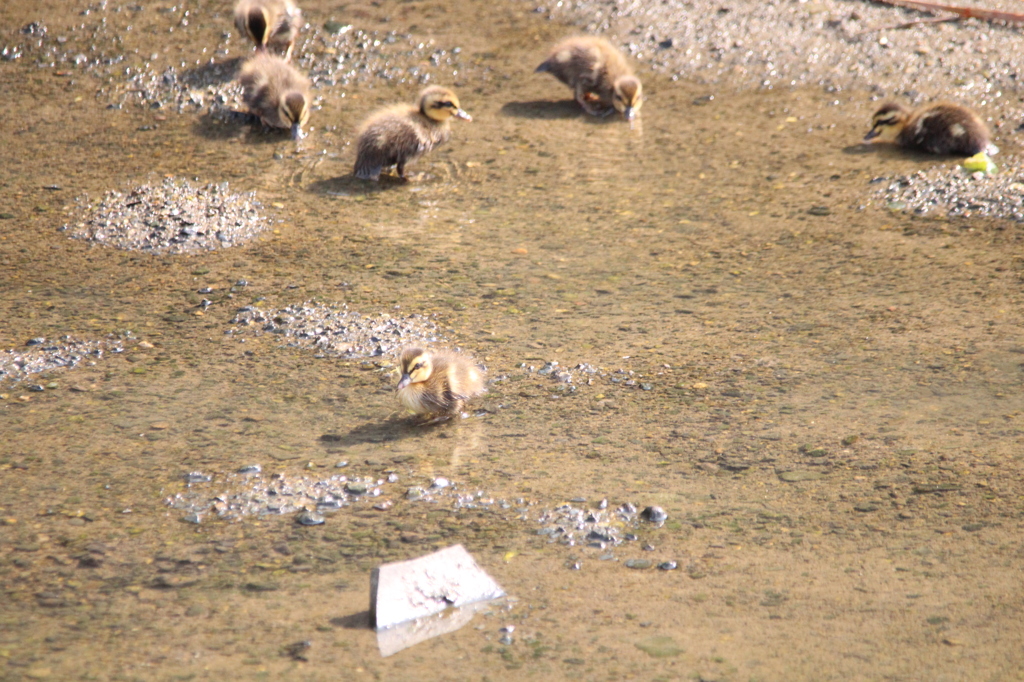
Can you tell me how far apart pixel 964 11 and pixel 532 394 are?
215 inches

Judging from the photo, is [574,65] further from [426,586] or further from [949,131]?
[426,586]

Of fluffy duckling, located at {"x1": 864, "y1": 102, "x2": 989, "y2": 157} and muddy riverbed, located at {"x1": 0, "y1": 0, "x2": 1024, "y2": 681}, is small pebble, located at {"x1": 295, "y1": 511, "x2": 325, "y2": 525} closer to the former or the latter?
muddy riverbed, located at {"x1": 0, "y1": 0, "x2": 1024, "y2": 681}

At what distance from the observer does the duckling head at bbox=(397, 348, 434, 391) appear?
3840 millimetres

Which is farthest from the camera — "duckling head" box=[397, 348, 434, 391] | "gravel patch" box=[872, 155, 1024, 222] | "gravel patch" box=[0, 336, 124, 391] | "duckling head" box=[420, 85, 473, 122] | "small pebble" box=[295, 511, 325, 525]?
"duckling head" box=[420, 85, 473, 122]

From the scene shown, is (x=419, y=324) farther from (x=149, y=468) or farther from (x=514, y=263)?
(x=149, y=468)

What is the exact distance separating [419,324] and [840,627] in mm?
2371

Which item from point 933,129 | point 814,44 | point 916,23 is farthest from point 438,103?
point 916,23

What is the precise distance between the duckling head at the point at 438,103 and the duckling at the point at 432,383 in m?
2.58

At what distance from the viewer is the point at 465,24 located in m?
8.06

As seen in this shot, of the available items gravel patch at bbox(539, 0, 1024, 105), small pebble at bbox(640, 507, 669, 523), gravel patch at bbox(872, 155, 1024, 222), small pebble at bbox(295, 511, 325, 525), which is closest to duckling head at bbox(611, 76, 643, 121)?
gravel patch at bbox(539, 0, 1024, 105)

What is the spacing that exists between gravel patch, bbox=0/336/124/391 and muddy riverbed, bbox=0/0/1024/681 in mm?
19

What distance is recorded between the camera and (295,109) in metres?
6.47

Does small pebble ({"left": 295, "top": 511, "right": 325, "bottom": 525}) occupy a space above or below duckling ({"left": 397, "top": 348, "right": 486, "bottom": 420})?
below

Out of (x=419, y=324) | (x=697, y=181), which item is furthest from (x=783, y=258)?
(x=419, y=324)
